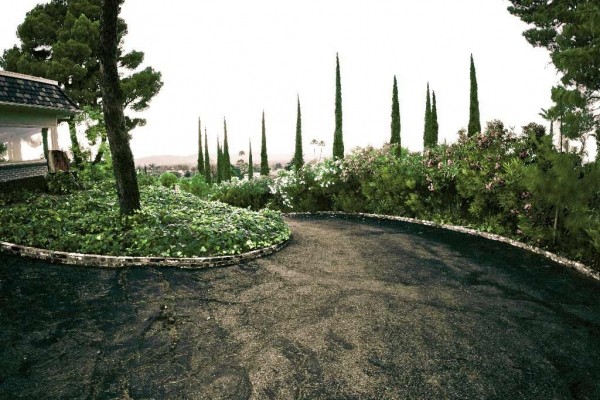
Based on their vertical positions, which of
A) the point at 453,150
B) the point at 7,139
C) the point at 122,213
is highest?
the point at 7,139

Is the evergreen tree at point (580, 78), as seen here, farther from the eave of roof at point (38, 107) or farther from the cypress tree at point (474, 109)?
the cypress tree at point (474, 109)

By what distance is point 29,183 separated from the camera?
1328cm

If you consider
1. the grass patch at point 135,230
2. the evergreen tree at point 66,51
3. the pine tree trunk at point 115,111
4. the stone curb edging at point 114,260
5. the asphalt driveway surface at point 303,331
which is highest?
the evergreen tree at point 66,51

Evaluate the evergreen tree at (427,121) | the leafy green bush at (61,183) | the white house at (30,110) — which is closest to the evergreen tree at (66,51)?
the white house at (30,110)

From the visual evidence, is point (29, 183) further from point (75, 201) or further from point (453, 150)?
point (453, 150)

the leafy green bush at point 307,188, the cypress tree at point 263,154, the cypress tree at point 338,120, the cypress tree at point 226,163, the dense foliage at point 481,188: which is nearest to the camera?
the dense foliage at point 481,188

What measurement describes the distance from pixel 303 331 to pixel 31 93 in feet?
52.5

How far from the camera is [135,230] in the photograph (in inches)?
308

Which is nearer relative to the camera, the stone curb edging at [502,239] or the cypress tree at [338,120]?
Result: the stone curb edging at [502,239]

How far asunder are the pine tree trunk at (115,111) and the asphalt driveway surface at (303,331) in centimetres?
267

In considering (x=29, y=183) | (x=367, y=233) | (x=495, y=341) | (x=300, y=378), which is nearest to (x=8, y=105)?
(x=29, y=183)

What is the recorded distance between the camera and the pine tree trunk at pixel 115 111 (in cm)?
821

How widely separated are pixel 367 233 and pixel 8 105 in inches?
550

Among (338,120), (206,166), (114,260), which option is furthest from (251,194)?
(206,166)
